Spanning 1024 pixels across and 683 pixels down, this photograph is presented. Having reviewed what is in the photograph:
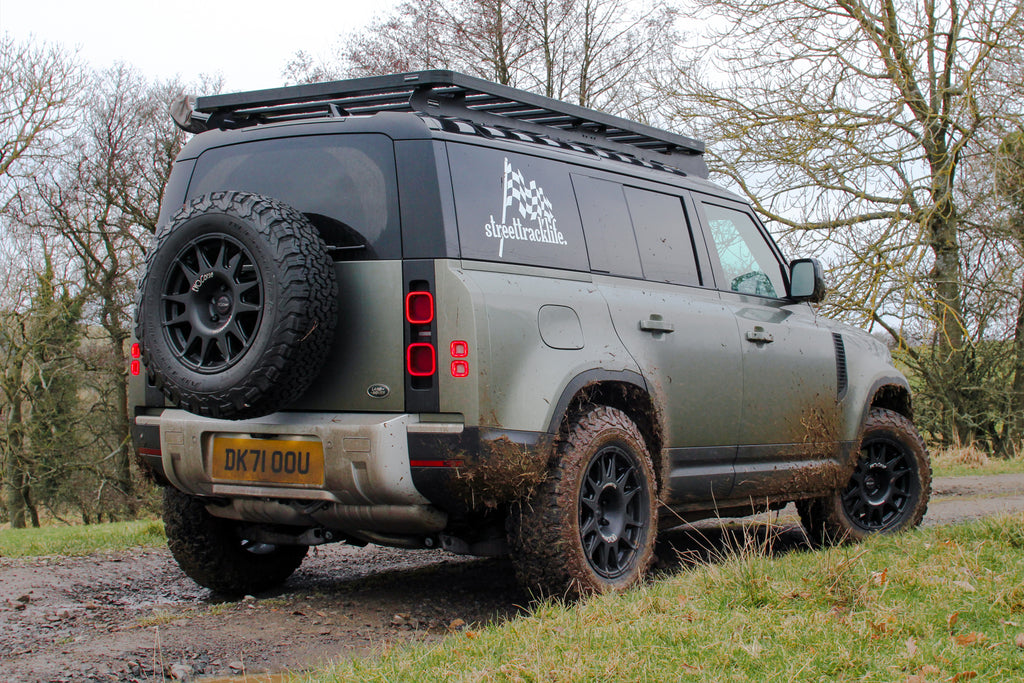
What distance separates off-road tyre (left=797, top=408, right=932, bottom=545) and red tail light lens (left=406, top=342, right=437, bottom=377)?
322 centimetres

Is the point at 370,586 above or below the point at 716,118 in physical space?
below

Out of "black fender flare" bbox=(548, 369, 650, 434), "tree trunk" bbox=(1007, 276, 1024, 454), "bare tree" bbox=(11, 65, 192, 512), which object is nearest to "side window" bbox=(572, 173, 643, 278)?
"black fender flare" bbox=(548, 369, 650, 434)

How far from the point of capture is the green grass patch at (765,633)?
2807 mm

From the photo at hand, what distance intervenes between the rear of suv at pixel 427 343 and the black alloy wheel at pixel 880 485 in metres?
1.30

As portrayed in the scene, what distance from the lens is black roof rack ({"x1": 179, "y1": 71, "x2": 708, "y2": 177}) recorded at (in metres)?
4.31

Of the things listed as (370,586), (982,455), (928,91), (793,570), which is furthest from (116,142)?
(793,570)

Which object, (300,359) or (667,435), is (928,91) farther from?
(300,359)

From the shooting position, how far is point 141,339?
4.05 metres

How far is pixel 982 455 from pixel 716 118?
618cm

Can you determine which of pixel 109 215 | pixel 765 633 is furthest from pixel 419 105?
pixel 109 215

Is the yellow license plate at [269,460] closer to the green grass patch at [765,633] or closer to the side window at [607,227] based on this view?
the green grass patch at [765,633]

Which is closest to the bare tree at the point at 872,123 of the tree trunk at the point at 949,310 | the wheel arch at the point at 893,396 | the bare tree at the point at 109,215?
the tree trunk at the point at 949,310

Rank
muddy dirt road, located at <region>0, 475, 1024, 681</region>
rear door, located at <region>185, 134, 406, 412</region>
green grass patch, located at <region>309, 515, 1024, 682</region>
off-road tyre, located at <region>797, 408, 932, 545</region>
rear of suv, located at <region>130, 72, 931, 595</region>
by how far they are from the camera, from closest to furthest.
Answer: green grass patch, located at <region>309, 515, 1024, 682</region>, muddy dirt road, located at <region>0, 475, 1024, 681</region>, rear of suv, located at <region>130, 72, 931, 595</region>, rear door, located at <region>185, 134, 406, 412</region>, off-road tyre, located at <region>797, 408, 932, 545</region>

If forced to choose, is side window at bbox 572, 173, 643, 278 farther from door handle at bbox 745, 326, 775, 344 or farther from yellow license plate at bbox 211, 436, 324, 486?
yellow license plate at bbox 211, 436, 324, 486
